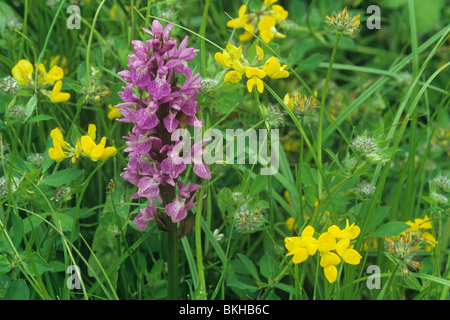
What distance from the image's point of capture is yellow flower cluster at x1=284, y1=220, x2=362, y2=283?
1000 millimetres

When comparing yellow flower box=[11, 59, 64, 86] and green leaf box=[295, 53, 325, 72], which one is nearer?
yellow flower box=[11, 59, 64, 86]

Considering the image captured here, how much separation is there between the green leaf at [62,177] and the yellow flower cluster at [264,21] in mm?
594

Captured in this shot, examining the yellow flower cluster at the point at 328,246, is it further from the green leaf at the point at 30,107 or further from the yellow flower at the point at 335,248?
the green leaf at the point at 30,107

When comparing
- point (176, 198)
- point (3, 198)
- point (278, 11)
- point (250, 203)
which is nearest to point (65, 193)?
point (3, 198)

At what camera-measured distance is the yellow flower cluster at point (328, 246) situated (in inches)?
39.4

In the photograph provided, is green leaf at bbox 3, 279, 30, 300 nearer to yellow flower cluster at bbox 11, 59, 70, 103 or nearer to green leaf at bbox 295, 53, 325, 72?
yellow flower cluster at bbox 11, 59, 70, 103

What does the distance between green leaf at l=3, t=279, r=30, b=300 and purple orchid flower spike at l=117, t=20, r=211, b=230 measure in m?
0.32

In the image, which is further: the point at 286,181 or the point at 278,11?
the point at 278,11

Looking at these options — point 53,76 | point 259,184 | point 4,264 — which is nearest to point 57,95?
point 53,76

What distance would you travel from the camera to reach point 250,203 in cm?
114

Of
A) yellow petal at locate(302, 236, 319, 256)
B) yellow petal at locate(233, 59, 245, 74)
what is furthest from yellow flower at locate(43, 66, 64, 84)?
yellow petal at locate(302, 236, 319, 256)

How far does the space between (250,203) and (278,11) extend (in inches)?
25.2

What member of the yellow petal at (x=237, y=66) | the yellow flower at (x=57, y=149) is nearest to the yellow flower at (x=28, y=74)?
the yellow flower at (x=57, y=149)
